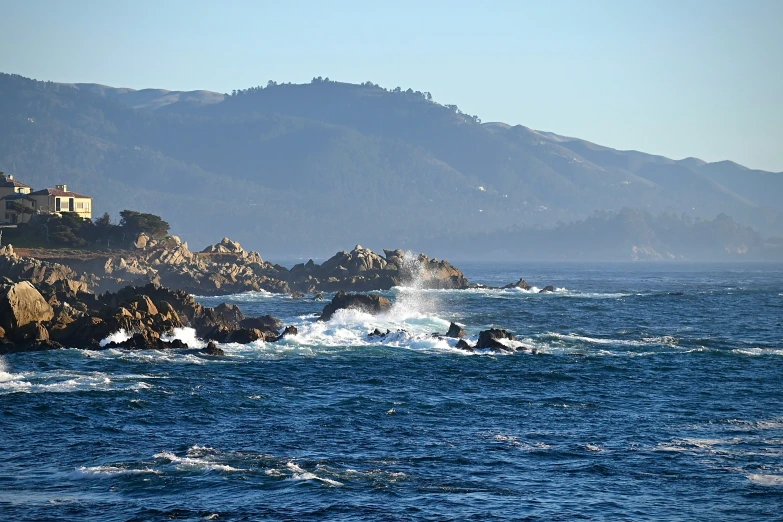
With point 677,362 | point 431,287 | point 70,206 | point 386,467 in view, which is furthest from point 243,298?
point 386,467

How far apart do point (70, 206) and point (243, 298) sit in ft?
134

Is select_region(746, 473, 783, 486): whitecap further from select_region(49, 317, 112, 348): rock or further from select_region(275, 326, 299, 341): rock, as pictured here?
select_region(49, 317, 112, 348): rock

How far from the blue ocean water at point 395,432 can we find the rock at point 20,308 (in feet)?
16.0

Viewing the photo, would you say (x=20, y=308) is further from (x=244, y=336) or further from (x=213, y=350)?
(x=244, y=336)

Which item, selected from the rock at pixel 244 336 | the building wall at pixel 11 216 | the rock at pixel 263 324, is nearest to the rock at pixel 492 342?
the rock at pixel 244 336

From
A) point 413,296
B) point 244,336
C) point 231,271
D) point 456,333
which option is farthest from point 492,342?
point 231,271

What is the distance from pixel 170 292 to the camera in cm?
7425

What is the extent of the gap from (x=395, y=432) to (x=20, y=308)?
3288 centimetres

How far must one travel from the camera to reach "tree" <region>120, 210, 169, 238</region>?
136 m

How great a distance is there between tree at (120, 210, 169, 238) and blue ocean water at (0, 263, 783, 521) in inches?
2912

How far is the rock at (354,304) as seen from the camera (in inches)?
3317

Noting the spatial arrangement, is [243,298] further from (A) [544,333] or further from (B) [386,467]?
(B) [386,467]

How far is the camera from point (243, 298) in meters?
114

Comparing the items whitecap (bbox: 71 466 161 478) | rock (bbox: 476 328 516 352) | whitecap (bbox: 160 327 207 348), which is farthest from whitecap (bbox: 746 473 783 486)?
whitecap (bbox: 160 327 207 348)
